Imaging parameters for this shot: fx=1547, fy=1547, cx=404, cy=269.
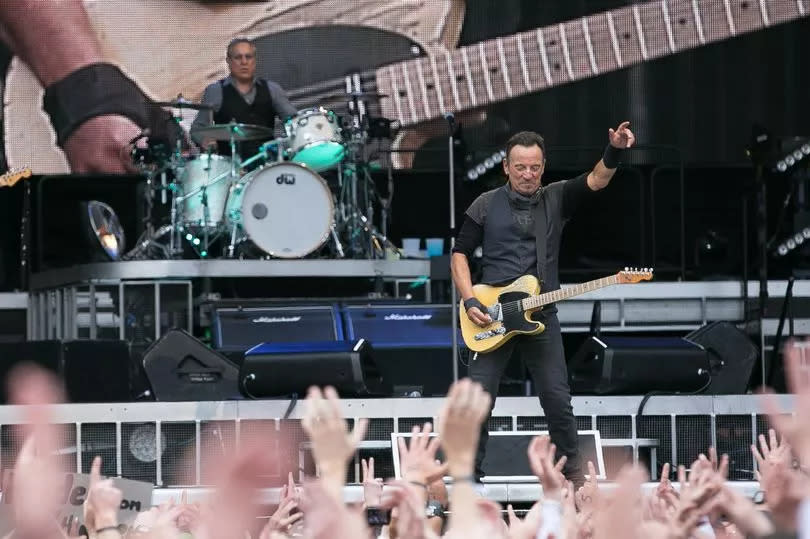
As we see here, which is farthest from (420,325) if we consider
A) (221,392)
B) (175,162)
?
(175,162)

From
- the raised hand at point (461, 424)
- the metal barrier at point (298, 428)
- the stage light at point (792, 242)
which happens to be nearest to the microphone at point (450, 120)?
the metal barrier at point (298, 428)

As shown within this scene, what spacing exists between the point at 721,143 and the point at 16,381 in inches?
190

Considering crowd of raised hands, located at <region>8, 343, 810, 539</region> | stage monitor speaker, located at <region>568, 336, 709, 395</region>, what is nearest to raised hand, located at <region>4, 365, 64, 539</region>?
crowd of raised hands, located at <region>8, 343, 810, 539</region>

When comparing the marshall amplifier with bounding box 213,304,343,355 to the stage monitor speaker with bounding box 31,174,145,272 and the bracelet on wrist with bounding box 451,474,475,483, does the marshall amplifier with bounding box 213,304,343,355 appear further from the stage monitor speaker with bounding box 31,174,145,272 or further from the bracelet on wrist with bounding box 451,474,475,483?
the bracelet on wrist with bounding box 451,474,475,483

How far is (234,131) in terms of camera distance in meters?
8.87

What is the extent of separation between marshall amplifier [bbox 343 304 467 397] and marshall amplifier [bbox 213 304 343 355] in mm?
153

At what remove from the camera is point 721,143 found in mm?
9852

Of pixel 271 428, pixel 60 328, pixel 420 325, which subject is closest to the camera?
pixel 271 428

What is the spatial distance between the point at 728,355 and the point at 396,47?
3.30m

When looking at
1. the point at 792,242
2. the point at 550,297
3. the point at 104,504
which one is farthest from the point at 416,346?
the point at 104,504

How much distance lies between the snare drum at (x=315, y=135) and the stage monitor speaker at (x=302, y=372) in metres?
2.36

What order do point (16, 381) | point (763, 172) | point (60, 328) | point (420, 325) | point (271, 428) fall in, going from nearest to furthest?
1. point (271, 428)
2. point (16, 381)
3. point (420, 325)
4. point (763, 172)
5. point (60, 328)

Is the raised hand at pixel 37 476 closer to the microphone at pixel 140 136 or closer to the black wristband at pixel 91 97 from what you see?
the microphone at pixel 140 136

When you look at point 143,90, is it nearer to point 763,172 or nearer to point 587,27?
point 587,27
